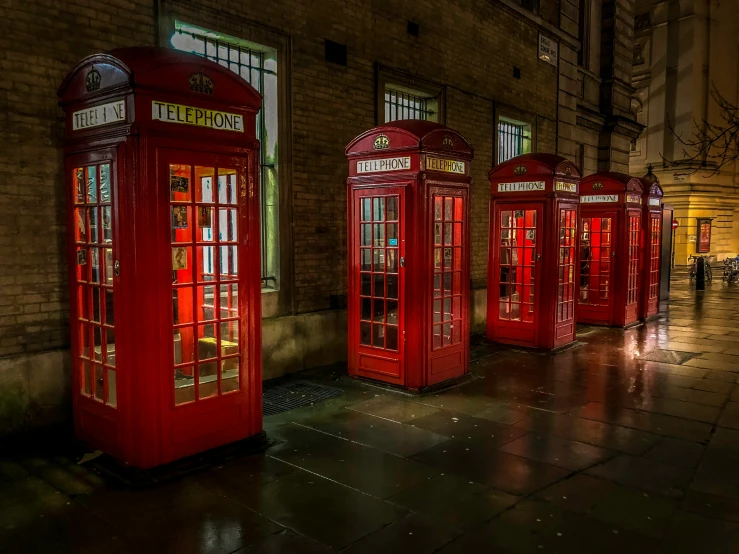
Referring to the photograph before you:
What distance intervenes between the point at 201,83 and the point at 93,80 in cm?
80

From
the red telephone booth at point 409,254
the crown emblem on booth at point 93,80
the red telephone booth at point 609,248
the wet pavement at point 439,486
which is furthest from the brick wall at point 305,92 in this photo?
the red telephone booth at point 609,248

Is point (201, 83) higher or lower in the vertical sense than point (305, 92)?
lower

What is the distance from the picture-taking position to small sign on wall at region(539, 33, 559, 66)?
519 inches

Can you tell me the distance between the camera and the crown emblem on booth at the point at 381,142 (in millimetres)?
6992

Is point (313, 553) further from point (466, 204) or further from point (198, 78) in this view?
point (466, 204)

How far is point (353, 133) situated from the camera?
8734 millimetres

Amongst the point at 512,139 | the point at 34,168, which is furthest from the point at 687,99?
the point at 34,168

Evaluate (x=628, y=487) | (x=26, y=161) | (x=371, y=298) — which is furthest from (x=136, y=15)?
(x=628, y=487)

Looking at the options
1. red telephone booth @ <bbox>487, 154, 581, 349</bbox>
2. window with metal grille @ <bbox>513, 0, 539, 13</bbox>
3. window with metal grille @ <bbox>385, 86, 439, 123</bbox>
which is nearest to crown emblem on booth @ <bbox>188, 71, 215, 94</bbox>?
window with metal grille @ <bbox>385, 86, 439, 123</bbox>

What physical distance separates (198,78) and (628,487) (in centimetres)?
446

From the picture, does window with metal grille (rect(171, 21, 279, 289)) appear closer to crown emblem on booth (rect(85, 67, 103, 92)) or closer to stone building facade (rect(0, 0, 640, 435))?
stone building facade (rect(0, 0, 640, 435))

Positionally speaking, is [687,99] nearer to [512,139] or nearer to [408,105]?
[512,139]

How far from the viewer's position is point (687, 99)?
30609mm

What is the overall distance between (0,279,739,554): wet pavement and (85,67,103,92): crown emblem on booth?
9.68 ft
